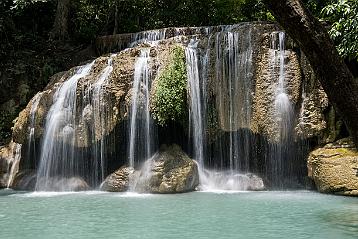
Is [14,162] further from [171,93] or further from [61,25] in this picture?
[61,25]

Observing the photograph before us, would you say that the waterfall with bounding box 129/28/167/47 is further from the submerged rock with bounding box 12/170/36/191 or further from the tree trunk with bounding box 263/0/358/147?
the tree trunk with bounding box 263/0/358/147

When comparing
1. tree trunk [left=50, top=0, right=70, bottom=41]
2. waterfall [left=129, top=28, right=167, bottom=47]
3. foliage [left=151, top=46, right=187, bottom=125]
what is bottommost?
foliage [left=151, top=46, right=187, bottom=125]

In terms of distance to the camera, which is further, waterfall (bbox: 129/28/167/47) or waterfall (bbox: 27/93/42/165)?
waterfall (bbox: 129/28/167/47)

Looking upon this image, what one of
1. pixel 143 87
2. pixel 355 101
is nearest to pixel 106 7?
pixel 143 87

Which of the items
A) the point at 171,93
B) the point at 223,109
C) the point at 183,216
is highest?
the point at 171,93

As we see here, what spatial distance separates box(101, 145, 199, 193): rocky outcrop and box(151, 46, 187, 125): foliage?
93 cm

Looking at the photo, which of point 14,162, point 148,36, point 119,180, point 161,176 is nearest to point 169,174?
point 161,176

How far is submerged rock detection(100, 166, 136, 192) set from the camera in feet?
39.7

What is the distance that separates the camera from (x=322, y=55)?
181 inches

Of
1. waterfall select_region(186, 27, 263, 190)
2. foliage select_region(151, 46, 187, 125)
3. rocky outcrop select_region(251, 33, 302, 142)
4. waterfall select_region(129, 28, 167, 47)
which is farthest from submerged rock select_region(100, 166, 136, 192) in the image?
waterfall select_region(129, 28, 167, 47)

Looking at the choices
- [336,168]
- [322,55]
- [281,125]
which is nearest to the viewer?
[322,55]

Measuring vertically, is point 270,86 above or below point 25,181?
above

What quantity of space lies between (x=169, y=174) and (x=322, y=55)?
7470 millimetres

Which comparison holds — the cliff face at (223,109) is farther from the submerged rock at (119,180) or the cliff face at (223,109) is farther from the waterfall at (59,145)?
the submerged rock at (119,180)
